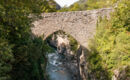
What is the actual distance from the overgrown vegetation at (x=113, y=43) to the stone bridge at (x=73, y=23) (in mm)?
569

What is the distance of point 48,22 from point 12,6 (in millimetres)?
4663

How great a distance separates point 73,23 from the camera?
24.8 ft

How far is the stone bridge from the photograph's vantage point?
7.40 metres

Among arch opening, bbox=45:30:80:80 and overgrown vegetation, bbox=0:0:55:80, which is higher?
overgrown vegetation, bbox=0:0:55:80

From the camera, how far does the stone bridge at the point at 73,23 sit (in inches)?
291

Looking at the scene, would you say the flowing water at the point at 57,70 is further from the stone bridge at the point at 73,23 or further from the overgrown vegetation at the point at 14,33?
the overgrown vegetation at the point at 14,33

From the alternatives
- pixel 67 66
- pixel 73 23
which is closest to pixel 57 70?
pixel 67 66

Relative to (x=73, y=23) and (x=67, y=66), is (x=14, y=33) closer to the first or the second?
(x=73, y=23)

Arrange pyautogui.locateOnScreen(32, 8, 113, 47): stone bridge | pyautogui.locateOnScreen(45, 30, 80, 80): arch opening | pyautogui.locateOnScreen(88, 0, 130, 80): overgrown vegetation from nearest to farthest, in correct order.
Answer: pyautogui.locateOnScreen(88, 0, 130, 80): overgrown vegetation
pyautogui.locateOnScreen(32, 8, 113, 47): stone bridge
pyautogui.locateOnScreen(45, 30, 80, 80): arch opening

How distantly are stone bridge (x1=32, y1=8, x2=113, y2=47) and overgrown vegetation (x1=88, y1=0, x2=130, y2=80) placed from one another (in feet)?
1.87

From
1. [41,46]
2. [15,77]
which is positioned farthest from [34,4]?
[41,46]

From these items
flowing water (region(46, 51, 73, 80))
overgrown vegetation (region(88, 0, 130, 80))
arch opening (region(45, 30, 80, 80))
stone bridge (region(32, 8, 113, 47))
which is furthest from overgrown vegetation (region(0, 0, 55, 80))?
flowing water (region(46, 51, 73, 80))

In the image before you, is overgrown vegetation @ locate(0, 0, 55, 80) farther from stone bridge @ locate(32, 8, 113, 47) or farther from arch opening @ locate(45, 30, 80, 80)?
arch opening @ locate(45, 30, 80, 80)

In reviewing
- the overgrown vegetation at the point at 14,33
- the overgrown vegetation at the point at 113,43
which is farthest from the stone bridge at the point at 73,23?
the overgrown vegetation at the point at 14,33
